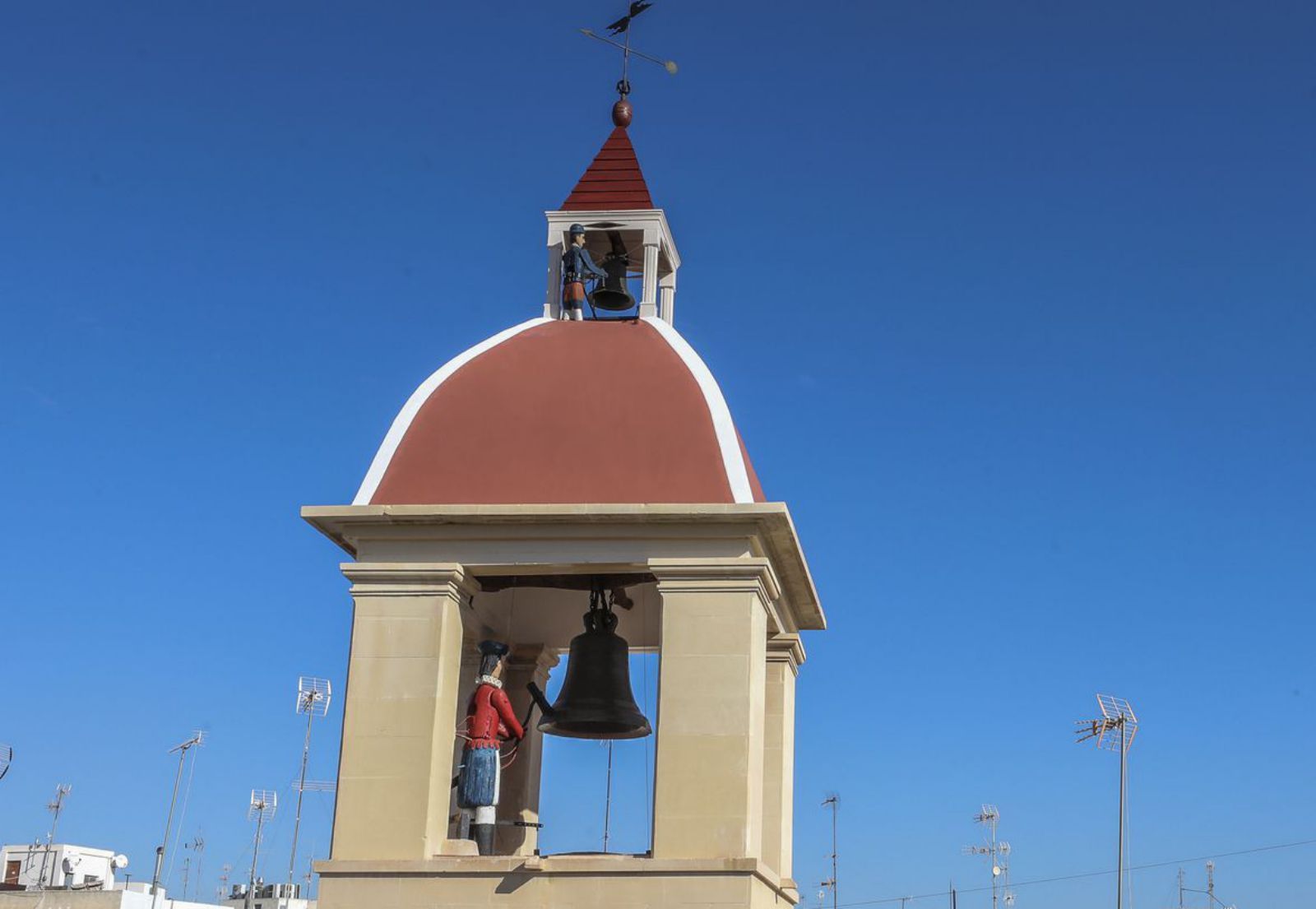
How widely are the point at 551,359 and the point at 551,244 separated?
9.34 feet

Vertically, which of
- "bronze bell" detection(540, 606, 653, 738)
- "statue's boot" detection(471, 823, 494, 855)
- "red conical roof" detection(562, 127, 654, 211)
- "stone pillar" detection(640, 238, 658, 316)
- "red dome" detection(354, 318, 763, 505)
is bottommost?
"statue's boot" detection(471, 823, 494, 855)

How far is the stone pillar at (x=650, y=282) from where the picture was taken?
Answer: 1906 centimetres

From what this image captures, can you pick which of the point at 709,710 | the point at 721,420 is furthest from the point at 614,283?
the point at 709,710

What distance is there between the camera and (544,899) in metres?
14.9

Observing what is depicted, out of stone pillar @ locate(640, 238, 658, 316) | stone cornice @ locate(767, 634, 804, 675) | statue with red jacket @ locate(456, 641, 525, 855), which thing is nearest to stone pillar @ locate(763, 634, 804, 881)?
stone cornice @ locate(767, 634, 804, 675)

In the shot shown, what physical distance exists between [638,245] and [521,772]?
20.7 feet

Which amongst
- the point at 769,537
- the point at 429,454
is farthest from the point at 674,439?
the point at 429,454

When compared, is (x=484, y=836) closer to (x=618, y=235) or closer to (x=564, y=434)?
(x=564, y=434)

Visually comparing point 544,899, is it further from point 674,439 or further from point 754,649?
point 674,439

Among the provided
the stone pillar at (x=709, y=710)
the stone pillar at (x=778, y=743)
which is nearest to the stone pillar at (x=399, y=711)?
the stone pillar at (x=709, y=710)

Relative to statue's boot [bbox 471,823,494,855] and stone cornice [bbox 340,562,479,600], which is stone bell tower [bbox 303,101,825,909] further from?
statue's boot [bbox 471,823,494,855]

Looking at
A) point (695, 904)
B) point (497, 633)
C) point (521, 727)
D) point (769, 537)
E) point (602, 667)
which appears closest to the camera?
point (695, 904)

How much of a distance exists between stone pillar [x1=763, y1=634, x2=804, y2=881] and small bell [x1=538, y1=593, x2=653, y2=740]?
137 centimetres

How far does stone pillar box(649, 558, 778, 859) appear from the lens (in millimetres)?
15023
